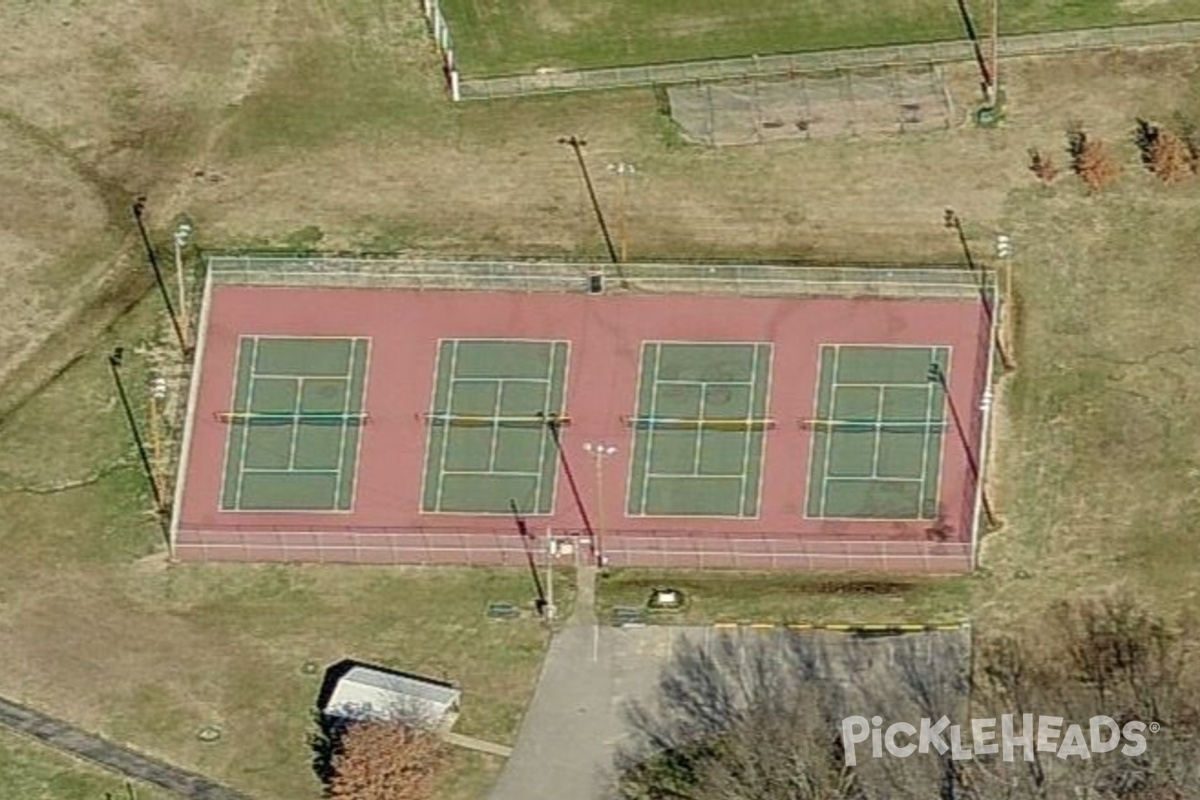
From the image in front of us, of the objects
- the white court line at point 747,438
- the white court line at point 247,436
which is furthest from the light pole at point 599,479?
the white court line at point 247,436

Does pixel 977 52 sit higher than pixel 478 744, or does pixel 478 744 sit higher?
pixel 977 52

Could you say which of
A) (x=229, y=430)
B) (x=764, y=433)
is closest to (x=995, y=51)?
(x=764, y=433)

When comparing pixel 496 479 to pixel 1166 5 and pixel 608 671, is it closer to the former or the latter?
pixel 608 671

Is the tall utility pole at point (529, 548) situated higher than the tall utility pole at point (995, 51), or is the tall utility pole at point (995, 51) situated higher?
the tall utility pole at point (995, 51)

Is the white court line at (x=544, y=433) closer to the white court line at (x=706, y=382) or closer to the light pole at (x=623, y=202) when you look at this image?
the white court line at (x=706, y=382)

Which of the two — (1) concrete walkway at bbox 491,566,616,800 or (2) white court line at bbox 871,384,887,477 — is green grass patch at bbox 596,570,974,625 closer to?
(1) concrete walkway at bbox 491,566,616,800

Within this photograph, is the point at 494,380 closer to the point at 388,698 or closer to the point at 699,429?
the point at 699,429

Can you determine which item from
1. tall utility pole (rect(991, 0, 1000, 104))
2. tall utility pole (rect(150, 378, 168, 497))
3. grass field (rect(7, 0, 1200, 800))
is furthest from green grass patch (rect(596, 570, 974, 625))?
tall utility pole (rect(991, 0, 1000, 104))
